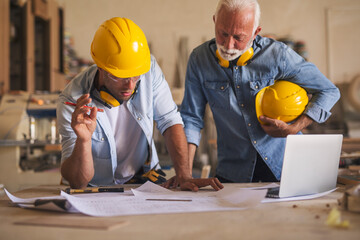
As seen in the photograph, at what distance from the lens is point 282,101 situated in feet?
5.37

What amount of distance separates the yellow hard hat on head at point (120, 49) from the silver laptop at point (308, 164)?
712 mm

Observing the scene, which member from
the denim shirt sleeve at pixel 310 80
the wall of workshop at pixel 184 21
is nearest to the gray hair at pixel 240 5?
the denim shirt sleeve at pixel 310 80

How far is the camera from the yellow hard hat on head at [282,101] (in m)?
1.65

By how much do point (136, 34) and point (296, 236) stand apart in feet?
3.37

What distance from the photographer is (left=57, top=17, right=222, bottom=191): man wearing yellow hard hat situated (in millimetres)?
1461

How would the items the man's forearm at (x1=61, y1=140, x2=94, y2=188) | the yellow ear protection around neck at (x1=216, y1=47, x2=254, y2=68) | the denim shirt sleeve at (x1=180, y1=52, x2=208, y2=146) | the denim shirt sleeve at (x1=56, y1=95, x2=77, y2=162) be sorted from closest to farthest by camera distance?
the man's forearm at (x1=61, y1=140, x2=94, y2=188), the denim shirt sleeve at (x1=56, y1=95, x2=77, y2=162), the yellow ear protection around neck at (x1=216, y1=47, x2=254, y2=68), the denim shirt sleeve at (x1=180, y1=52, x2=208, y2=146)

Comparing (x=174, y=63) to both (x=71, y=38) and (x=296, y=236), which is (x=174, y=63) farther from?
(x=296, y=236)

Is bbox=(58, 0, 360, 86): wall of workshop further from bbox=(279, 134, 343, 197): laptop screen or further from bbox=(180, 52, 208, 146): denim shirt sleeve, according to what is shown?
bbox=(279, 134, 343, 197): laptop screen

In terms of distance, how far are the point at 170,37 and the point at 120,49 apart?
4592 millimetres

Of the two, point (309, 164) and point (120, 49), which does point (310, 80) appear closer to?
Result: point (309, 164)

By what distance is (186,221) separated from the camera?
0.89 m

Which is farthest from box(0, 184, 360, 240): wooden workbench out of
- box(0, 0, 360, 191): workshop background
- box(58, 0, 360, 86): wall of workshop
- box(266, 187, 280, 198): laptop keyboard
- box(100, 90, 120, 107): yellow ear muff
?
box(58, 0, 360, 86): wall of workshop

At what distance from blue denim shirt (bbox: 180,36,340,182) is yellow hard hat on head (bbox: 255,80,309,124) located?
0.04 metres

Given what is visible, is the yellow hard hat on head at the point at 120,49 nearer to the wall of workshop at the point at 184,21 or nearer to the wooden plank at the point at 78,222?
the wooden plank at the point at 78,222
